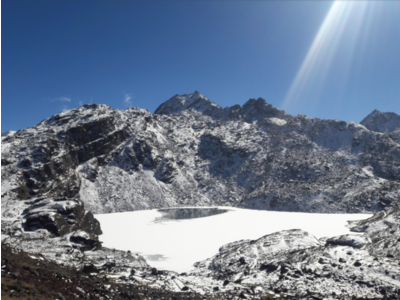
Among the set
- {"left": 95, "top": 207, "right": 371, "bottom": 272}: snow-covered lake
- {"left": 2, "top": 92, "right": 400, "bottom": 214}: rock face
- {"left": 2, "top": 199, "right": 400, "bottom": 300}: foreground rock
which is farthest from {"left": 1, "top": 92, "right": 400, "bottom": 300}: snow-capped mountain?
{"left": 95, "top": 207, "right": 371, "bottom": 272}: snow-covered lake

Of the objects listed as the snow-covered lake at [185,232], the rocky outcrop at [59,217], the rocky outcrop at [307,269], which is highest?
the rocky outcrop at [59,217]

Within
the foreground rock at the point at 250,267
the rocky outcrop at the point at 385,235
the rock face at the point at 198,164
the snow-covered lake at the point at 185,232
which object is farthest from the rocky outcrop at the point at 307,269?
the rock face at the point at 198,164

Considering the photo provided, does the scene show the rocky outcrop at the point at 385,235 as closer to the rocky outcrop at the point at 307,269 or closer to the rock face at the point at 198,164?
the rocky outcrop at the point at 307,269

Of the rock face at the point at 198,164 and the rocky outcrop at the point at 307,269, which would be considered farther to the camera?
the rock face at the point at 198,164

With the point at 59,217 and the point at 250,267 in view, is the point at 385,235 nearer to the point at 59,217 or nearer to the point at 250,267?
the point at 250,267

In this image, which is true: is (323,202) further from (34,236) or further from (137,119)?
(137,119)

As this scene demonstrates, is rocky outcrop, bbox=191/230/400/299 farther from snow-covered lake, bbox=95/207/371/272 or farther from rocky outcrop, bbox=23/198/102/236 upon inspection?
rocky outcrop, bbox=23/198/102/236
